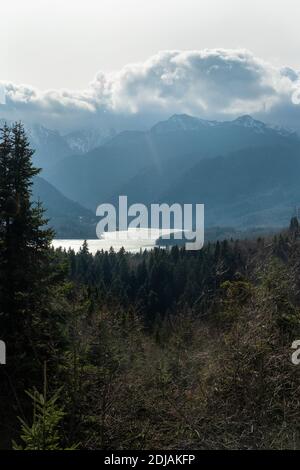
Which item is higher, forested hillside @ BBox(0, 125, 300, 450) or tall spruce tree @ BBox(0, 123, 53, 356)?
tall spruce tree @ BBox(0, 123, 53, 356)

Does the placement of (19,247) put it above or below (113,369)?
above

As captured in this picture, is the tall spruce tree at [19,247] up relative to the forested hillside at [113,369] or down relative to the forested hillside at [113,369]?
up

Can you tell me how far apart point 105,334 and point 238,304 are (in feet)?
17.8

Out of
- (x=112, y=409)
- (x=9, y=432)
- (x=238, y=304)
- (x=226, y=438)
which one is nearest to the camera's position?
(x=226, y=438)

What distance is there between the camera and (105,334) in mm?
9781

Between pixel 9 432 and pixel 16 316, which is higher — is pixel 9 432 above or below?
below

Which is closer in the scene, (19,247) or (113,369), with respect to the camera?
(113,369)

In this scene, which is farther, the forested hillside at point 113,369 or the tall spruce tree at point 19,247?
the tall spruce tree at point 19,247

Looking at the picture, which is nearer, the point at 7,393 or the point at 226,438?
the point at 226,438

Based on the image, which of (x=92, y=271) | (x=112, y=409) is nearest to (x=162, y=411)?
(x=112, y=409)

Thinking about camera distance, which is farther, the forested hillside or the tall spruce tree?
the tall spruce tree

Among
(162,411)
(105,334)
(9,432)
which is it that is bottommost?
(9,432)
